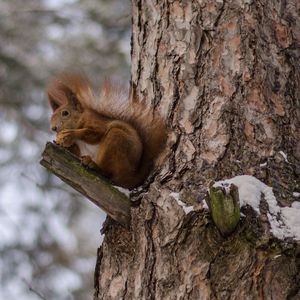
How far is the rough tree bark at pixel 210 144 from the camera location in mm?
1979

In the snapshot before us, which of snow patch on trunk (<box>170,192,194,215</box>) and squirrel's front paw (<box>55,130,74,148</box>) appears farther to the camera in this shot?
squirrel's front paw (<box>55,130,74,148</box>)

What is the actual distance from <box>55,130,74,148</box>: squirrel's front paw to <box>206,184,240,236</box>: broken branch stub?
581 mm

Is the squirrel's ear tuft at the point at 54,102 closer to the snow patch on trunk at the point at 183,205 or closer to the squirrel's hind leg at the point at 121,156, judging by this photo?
the squirrel's hind leg at the point at 121,156

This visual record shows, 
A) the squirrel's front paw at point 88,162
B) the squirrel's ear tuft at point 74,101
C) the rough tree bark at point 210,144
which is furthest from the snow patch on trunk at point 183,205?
the squirrel's ear tuft at point 74,101

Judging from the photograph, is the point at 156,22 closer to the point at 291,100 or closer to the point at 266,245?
the point at 291,100

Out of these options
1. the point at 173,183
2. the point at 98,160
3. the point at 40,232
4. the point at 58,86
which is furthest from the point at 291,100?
the point at 40,232

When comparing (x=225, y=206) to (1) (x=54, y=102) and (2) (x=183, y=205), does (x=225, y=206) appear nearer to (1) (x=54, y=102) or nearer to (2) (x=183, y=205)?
(2) (x=183, y=205)

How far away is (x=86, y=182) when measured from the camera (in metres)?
2.12

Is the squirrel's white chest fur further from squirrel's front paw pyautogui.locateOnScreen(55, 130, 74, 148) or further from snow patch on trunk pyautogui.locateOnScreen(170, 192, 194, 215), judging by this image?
snow patch on trunk pyautogui.locateOnScreen(170, 192, 194, 215)

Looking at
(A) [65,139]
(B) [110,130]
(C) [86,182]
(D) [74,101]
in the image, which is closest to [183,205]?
(C) [86,182]

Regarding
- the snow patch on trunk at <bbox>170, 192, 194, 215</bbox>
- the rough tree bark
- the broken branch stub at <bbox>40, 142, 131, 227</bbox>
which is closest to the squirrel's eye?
the rough tree bark

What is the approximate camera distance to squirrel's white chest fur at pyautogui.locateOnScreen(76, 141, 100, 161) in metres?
2.33

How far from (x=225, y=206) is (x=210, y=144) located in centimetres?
29

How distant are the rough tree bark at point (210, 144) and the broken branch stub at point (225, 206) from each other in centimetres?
3
